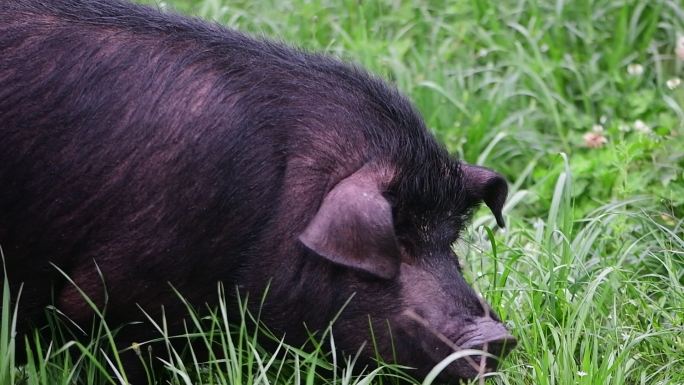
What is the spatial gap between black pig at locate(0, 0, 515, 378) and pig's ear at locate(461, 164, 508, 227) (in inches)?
11.3

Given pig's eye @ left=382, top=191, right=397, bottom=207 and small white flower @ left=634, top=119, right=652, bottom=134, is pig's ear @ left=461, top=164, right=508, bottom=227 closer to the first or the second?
pig's eye @ left=382, top=191, right=397, bottom=207

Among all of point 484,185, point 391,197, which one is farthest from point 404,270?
point 484,185

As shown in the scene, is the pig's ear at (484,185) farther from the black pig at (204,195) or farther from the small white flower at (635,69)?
the small white flower at (635,69)

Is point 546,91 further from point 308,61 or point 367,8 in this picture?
point 308,61

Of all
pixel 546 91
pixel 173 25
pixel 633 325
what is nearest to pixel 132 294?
pixel 173 25

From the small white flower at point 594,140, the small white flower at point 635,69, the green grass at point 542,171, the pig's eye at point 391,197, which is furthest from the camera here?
the small white flower at point 635,69

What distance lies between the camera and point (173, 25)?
5.27 m

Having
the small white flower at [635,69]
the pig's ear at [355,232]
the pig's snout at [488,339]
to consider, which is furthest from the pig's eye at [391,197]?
the small white flower at [635,69]

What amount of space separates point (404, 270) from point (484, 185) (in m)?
0.60

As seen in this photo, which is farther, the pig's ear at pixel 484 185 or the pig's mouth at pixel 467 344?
the pig's ear at pixel 484 185

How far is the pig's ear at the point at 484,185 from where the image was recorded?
5410 mm

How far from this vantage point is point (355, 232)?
4.74 m

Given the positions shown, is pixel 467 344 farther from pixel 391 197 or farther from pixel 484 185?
pixel 484 185

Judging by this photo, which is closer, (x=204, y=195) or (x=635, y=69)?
(x=204, y=195)
